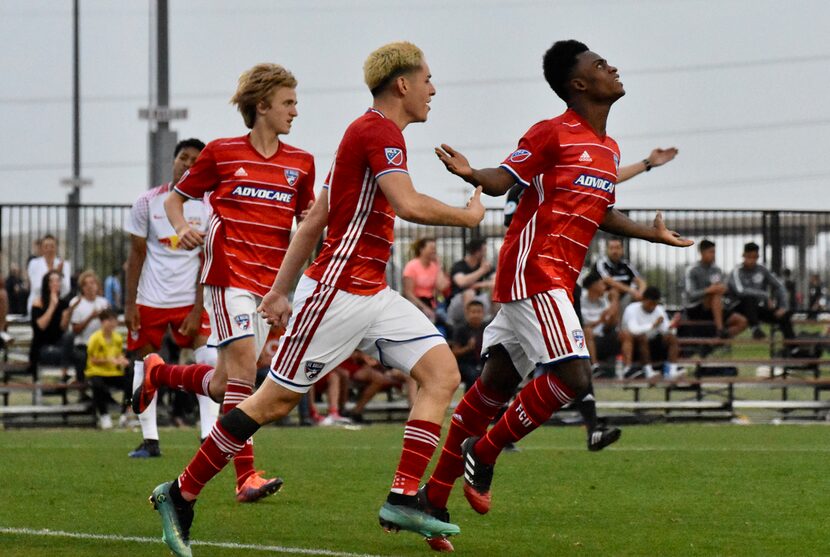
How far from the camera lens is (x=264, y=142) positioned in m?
8.75

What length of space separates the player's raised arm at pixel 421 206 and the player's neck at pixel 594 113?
1.77 m

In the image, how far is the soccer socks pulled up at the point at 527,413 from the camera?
725 cm

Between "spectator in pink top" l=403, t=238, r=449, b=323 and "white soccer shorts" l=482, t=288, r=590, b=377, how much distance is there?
403 inches

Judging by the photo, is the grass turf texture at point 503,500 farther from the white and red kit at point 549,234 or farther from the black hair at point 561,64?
the black hair at point 561,64

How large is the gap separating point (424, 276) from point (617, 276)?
8.94 feet

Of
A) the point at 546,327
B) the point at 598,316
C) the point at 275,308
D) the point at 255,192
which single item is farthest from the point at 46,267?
the point at 275,308

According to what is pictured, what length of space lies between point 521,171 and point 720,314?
13307 mm

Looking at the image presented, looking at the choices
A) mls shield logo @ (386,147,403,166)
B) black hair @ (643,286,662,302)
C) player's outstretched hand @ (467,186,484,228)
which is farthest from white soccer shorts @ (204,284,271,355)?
black hair @ (643,286,662,302)

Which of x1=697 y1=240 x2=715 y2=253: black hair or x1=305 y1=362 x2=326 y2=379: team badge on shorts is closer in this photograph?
x1=305 y1=362 x2=326 y2=379: team badge on shorts

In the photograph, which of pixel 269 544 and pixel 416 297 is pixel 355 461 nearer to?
pixel 269 544

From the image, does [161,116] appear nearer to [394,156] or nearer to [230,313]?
[230,313]

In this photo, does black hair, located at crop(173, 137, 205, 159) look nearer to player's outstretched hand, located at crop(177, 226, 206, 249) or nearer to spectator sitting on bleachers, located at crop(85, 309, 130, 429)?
player's outstretched hand, located at crop(177, 226, 206, 249)

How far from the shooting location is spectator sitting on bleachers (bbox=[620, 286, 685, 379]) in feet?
62.4

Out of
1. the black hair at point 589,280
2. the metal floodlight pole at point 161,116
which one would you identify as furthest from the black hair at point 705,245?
the metal floodlight pole at point 161,116
